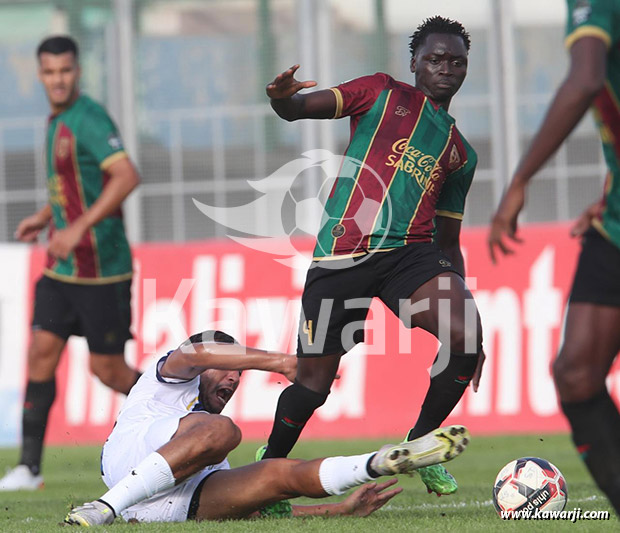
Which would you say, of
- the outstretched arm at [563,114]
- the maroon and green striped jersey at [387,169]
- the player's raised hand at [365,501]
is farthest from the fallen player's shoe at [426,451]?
the maroon and green striped jersey at [387,169]

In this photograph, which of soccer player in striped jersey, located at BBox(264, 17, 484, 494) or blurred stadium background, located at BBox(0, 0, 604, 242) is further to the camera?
blurred stadium background, located at BBox(0, 0, 604, 242)

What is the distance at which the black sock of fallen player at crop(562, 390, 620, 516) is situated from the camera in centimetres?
379

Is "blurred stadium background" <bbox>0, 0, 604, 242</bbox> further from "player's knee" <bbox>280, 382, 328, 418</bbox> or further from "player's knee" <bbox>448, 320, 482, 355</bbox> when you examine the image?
"player's knee" <bbox>448, 320, 482, 355</bbox>

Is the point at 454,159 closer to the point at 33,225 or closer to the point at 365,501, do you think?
the point at 365,501

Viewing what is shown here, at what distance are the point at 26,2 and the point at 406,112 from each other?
11329mm

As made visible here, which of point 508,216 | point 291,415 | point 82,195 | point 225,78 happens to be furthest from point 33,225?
point 225,78

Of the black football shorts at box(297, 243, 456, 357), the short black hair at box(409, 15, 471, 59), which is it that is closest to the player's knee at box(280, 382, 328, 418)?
the black football shorts at box(297, 243, 456, 357)

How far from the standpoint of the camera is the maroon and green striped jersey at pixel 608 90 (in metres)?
3.57

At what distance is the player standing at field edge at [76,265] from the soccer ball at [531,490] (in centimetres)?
320

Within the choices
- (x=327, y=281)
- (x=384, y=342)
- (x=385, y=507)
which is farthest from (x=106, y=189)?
(x=384, y=342)

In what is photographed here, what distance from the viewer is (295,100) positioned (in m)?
5.20

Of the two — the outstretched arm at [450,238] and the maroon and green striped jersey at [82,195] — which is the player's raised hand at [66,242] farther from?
the outstretched arm at [450,238]

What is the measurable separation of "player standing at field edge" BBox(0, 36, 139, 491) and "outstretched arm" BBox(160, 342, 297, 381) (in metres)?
2.55

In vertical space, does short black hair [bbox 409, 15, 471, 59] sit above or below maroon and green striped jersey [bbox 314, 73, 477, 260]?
above
